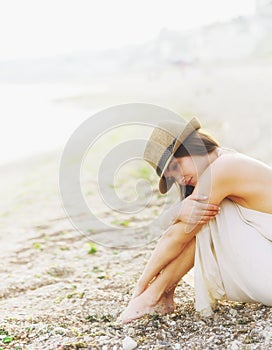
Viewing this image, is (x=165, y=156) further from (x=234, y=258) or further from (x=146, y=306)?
(x=146, y=306)

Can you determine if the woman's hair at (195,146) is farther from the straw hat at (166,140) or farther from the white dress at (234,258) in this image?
the white dress at (234,258)

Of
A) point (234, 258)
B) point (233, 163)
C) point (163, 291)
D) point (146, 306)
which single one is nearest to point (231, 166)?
point (233, 163)

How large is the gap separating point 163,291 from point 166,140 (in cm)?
102

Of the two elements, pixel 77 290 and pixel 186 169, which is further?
pixel 77 290

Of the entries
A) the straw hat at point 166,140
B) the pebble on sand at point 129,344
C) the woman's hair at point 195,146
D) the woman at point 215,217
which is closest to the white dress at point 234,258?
the woman at point 215,217

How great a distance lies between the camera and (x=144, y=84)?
30406 mm

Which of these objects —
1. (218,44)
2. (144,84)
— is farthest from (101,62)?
(144,84)

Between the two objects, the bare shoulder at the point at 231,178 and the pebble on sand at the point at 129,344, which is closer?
the pebble on sand at the point at 129,344

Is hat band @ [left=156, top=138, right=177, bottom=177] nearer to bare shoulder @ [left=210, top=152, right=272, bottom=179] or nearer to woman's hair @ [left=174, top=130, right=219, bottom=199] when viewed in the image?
woman's hair @ [left=174, top=130, right=219, bottom=199]

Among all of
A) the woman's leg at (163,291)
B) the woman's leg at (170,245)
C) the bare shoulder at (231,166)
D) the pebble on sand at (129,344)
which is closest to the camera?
the pebble on sand at (129,344)

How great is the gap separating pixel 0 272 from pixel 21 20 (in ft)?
146

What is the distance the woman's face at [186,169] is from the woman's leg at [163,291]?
43 centimetres

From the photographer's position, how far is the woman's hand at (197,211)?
3353mm

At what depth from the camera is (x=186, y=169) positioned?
342cm
